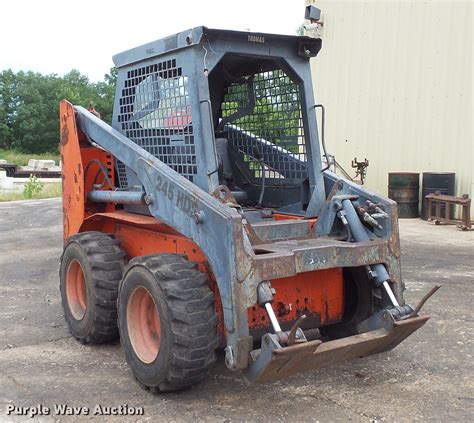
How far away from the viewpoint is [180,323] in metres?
3.79

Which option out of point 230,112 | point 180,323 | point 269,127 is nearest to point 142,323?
point 180,323

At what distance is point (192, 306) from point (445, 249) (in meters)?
6.83

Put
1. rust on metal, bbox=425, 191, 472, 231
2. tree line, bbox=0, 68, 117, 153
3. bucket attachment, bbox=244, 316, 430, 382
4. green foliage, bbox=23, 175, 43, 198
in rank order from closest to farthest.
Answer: bucket attachment, bbox=244, 316, 430, 382 → rust on metal, bbox=425, 191, 472, 231 → green foliage, bbox=23, 175, 43, 198 → tree line, bbox=0, 68, 117, 153

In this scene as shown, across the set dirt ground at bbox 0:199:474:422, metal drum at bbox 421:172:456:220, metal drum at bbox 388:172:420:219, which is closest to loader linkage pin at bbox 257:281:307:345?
dirt ground at bbox 0:199:474:422

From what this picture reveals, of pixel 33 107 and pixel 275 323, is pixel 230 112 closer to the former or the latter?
pixel 275 323

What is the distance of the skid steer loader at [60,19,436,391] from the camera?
3793 millimetres

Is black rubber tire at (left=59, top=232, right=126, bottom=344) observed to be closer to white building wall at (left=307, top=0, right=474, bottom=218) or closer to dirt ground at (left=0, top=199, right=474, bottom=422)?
dirt ground at (left=0, top=199, right=474, bottom=422)

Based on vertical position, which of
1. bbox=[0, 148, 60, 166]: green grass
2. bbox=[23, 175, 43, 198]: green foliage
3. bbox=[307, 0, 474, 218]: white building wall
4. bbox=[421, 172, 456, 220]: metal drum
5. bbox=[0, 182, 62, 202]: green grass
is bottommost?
bbox=[0, 182, 62, 202]: green grass

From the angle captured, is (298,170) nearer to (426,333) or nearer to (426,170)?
(426,333)

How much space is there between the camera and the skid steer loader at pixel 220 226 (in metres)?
3.79

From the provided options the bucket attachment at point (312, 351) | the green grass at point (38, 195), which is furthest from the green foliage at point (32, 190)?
the bucket attachment at point (312, 351)

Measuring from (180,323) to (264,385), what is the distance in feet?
3.00

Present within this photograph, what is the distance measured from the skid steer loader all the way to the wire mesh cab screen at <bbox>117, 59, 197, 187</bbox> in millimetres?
15

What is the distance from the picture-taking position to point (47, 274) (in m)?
8.17
